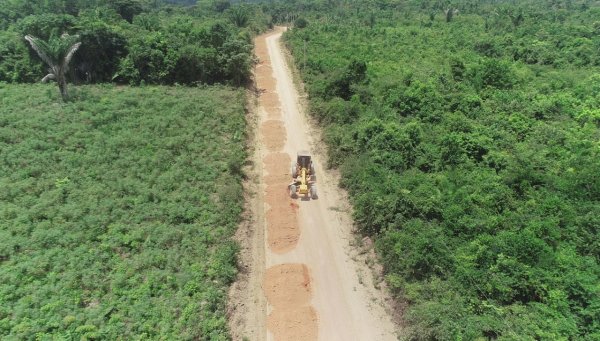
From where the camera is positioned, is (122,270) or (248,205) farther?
(248,205)

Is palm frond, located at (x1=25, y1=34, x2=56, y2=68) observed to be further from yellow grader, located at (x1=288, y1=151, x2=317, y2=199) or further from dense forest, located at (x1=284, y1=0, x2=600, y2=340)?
dense forest, located at (x1=284, y1=0, x2=600, y2=340)

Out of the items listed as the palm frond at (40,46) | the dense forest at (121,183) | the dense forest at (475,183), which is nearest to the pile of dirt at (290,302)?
the dense forest at (121,183)

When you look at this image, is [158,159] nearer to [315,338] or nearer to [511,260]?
[315,338]

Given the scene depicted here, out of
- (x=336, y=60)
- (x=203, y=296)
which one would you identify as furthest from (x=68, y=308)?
(x=336, y=60)

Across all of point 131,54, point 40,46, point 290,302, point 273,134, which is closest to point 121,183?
point 290,302

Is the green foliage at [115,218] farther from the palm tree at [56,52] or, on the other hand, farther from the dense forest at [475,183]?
the dense forest at [475,183]

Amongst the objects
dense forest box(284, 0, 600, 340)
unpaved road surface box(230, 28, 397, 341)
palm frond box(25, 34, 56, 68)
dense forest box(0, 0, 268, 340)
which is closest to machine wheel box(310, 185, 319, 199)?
unpaved road surface box(230, 28, 397, 341)
